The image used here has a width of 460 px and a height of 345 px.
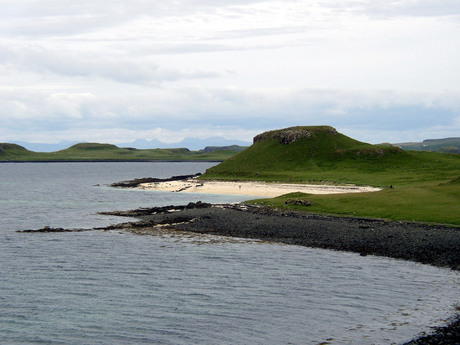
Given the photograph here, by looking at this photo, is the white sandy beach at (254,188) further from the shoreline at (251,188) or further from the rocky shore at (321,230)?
the rocky shore at (321,230)

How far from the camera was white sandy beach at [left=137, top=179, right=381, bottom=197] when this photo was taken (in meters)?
106

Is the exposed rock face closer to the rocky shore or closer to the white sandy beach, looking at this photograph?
the white sandy beach

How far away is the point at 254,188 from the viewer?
122688mm

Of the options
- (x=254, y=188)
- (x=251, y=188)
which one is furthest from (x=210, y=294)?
(x=251, y=188)

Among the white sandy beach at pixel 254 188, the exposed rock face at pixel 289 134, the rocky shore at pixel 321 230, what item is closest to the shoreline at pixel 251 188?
the white sandy beach at pixel 254 188

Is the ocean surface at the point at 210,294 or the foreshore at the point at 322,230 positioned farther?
the foreshore at the point at 322,230

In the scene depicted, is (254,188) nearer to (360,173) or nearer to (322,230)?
(360,173)

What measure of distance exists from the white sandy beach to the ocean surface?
189 feet

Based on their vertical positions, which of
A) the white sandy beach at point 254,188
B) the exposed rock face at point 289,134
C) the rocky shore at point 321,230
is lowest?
the rocky shore at point 321,230

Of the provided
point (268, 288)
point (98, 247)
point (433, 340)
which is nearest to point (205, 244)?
point (98, 247)

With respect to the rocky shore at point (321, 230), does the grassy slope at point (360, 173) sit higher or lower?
higher

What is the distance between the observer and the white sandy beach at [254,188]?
349ft

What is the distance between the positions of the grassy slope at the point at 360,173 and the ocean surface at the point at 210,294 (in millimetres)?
20324

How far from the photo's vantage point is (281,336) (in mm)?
25469
